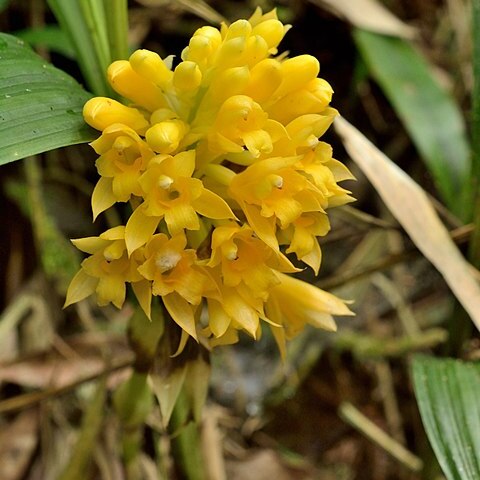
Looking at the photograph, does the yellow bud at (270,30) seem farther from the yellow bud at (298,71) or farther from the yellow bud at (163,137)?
the yellow bud at (163,137)

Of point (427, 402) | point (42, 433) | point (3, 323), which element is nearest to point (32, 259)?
point (3, 323)

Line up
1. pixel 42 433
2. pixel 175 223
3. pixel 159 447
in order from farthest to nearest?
pixel 42 433 → pixel 159 447 → pixel 175 223

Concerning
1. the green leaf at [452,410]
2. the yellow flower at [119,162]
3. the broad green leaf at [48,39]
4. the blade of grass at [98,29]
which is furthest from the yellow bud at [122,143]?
the broad green leaf at [48,39]

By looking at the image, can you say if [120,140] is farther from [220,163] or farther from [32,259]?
[32,259]

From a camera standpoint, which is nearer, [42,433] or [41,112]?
[41,112]

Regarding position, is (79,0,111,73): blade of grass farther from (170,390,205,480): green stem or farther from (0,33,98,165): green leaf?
(170,390,205,480): green stem

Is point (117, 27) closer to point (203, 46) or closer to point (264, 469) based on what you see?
point (203, 46)
